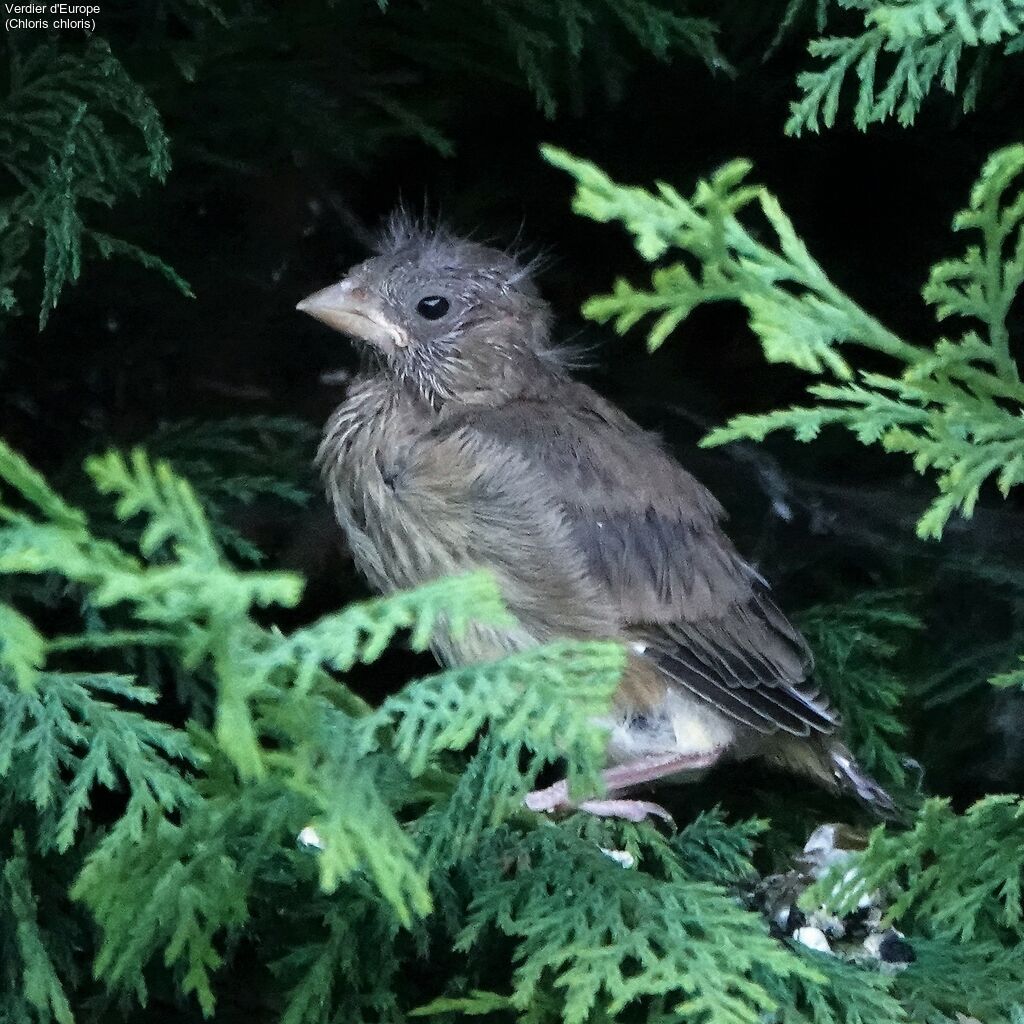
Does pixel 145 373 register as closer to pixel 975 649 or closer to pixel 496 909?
pixel 496 909

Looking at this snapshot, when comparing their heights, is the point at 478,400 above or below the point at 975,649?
above

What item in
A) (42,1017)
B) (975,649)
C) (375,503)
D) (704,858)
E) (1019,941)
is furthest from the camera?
(975,649)

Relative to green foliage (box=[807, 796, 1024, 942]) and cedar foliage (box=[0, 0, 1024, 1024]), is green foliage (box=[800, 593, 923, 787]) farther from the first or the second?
green foliage (box=[807, 796, 1024, 942])

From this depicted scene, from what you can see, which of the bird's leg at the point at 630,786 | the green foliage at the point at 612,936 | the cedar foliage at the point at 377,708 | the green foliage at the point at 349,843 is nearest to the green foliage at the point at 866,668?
the cedar foliage at the point at 377,708

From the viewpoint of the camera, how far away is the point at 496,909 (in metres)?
1.44

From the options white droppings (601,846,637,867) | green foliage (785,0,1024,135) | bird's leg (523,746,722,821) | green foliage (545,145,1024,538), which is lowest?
bird's leg (523,746,722,821)

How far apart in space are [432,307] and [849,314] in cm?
122

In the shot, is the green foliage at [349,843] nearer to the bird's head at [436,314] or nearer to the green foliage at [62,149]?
the green foliage at [62,149]

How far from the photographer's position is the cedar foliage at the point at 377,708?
1.07m

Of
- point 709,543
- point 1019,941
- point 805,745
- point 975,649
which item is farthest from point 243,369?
point 1019,941

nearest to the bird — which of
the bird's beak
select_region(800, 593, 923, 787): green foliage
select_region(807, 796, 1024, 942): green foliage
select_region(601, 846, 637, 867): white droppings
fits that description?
the bird's beak

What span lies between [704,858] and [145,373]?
4.96 feet

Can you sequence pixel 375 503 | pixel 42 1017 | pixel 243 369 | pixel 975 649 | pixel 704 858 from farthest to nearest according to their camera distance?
pixel 243 369
pixel 975 649
pixel 375 503
pixel 704 858
pixel 42 1017

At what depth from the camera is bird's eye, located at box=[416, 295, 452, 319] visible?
7.55 feet
